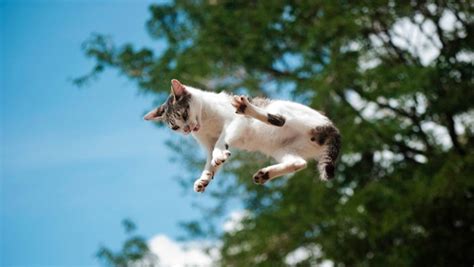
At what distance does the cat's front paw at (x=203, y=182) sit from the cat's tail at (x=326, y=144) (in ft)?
2.98

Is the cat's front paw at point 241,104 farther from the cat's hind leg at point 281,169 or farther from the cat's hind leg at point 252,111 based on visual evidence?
the cat's hind leg at point 281,169

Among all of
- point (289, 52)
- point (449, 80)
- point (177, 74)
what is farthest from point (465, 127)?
point (177, 74)

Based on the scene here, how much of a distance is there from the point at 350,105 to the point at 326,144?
917cm

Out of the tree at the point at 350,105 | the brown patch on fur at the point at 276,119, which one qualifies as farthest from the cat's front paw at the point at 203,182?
the tree at the point at 350,105

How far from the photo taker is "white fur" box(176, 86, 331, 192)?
4.51 m

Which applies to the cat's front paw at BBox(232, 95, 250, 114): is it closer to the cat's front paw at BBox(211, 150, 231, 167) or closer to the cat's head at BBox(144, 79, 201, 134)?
the cat's front paw at BBox(211, 150, 231, 167)

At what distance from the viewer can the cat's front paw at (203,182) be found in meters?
4.09

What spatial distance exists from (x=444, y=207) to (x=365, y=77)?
435 cm

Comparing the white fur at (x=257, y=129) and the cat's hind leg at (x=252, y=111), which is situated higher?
the white fur at (x=257, y=129)

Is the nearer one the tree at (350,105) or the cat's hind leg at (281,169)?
the cat's hind leg at (281,169)

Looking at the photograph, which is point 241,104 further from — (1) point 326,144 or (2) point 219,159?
(1) point 326,144

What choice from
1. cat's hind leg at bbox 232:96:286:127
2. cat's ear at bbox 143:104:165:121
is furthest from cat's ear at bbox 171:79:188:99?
cat's hind leg at bbox 232:96:286:127

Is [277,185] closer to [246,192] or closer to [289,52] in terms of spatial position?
[246,192]

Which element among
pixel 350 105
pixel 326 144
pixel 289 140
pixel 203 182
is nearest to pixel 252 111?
pixel 203 182
